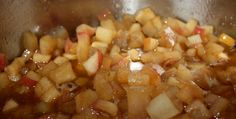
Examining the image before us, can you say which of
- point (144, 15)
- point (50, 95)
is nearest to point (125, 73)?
point (50, 95)

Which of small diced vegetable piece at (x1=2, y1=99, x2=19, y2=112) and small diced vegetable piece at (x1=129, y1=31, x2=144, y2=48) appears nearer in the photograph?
small diced vegetable piece at (x1=2, y1=99, x2=19, y2=112)

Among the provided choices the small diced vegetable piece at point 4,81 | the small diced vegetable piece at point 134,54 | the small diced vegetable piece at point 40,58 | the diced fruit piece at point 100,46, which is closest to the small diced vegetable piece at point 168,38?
the small diced vegetable piece at point 134,54

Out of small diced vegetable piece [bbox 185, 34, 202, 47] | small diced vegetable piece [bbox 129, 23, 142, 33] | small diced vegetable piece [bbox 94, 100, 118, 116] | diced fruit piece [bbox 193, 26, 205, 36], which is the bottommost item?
small diced vegetable piece [bbox 94, 100, 118, 116]

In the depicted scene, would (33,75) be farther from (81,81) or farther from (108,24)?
(108,24)

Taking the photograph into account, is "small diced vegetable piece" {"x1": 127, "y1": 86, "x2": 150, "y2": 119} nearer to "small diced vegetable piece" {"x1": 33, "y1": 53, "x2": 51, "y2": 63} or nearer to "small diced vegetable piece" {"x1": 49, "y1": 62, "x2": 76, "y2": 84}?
"small diced vegetable piece" {"x1": 49, "y1": 62, "x2": 76, "y2": 84}

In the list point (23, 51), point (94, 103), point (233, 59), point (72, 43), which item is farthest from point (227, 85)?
Result: point (23, 51)

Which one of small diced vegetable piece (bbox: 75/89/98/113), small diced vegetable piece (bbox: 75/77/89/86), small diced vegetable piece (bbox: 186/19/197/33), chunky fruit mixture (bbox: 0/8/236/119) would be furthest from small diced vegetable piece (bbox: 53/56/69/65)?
small diced vegetable piece (bbox: 186/19/197/33)

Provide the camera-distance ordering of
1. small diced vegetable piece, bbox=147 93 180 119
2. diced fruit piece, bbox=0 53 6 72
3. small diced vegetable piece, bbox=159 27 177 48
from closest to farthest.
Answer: small diced vegetable piece, bbox=147 93 180 119, diced fruit piece, bbox=0 53 6 72, small diced vegetable piece, bbox=159 27 177 48

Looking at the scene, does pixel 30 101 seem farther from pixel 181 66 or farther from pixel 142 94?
pixel 181 66

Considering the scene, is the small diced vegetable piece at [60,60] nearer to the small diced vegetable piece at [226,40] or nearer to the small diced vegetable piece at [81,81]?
the small diced vegetable piece at [81,81]
